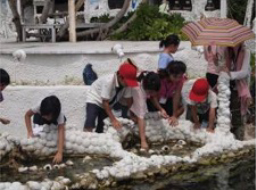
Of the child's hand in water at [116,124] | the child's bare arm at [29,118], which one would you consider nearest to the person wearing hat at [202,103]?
the child's hand in water at [116,124]

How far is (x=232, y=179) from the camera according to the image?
20.8ft

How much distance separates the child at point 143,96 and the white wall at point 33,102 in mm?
1096

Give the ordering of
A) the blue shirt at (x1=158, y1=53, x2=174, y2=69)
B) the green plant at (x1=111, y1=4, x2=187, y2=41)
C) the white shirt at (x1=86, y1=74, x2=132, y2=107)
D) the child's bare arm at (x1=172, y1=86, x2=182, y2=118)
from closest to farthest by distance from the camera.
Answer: the white shirt at (x1=86, y1=74, x2=132, y2=107) → the child's bare arm at (x1=172, y1=86, x2=182, y2=118) → the blue shirt at (x1=158, y1=53, x2=174, y2=69) → the green plant at (x1=111, y1=4, x2=187, y2=41)

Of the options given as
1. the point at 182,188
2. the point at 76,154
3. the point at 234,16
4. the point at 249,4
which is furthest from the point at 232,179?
the point at 234,16

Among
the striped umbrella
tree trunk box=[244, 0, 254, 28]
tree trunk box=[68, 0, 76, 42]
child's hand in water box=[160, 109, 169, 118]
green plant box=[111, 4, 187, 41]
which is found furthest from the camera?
tree trunk box=[244, 0, 254, 28]

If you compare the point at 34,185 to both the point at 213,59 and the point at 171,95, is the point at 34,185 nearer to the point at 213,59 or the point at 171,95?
the point at 171,95

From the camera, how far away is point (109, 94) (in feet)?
23.1

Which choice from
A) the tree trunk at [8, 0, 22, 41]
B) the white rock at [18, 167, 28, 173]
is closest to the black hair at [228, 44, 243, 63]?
the white rock at [18, 167, 28, 173]

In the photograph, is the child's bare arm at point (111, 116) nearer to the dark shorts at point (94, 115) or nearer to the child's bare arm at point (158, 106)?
the dark shorts at point (94, 115)

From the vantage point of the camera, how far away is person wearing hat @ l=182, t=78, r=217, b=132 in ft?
23.8

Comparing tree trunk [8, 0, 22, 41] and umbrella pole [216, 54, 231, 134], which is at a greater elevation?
tree trunk [8, 0, 22, 41]

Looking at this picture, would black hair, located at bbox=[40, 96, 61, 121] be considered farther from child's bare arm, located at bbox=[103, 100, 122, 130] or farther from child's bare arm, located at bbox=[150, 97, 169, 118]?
child's bare arm, located at bbox=[150, 97, 169, 118]

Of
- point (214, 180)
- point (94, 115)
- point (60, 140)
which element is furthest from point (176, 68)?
point (60, 140)

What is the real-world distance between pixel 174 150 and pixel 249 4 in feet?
38.3
